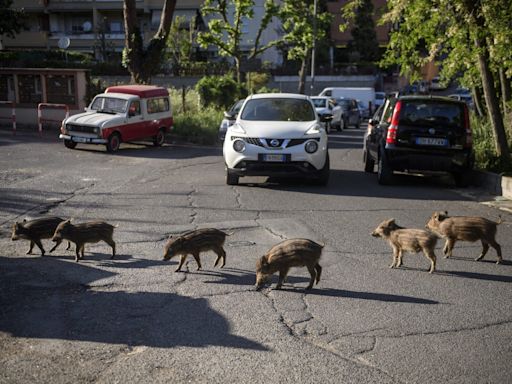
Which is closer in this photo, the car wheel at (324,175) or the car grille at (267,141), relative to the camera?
the car grille at (267,141)

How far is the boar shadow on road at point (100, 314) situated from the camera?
221 inches

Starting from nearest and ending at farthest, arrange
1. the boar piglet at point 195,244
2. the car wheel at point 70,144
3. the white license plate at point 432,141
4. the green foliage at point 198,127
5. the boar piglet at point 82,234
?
the boar piglet at point 195,244 < the boar piglet at point 82,234 < the white license plate at point 432,141 < the car wheel at point 70,144 < the green foliage at point 198,127

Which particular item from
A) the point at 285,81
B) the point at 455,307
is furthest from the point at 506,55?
the point at 285,81

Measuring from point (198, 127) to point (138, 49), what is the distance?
5.53m

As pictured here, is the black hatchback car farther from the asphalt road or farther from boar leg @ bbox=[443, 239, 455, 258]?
boar leg @ bbox=[443, 239, 455, 258]

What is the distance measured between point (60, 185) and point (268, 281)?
26.3 ft

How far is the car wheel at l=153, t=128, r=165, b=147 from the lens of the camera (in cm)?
2313

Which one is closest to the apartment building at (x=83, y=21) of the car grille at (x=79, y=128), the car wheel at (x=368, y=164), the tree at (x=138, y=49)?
the tree at (x=138, y=49)

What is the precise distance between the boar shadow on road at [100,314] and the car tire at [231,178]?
6.60 m

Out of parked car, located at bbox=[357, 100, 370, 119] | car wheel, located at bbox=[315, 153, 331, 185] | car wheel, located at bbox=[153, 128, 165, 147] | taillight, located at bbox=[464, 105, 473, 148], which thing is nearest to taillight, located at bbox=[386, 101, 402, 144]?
taillight, located at bbox=[464, 105, 473, 148]

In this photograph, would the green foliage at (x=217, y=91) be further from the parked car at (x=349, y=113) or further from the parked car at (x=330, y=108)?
the parked car at (x=349, y=113)

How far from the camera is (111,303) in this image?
6496 mm

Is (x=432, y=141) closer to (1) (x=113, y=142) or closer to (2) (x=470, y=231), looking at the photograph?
(2) (x=470, y=231)

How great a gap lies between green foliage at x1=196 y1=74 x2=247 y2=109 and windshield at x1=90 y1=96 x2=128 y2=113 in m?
8.72
